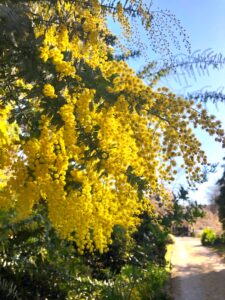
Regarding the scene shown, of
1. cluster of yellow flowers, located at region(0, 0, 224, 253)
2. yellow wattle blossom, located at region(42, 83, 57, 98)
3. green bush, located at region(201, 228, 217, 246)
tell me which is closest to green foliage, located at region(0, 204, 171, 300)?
cluster of yellow flowers, located at region(0, 0, 224, 253)

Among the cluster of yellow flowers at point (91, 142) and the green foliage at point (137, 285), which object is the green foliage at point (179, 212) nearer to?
the green foliage at point (137, 285)

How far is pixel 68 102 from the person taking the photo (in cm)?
296

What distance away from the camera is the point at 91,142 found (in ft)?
10.2

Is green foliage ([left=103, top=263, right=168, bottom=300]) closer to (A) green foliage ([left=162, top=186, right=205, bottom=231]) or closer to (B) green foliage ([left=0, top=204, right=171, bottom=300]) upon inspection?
(B) green foliage ([left=0, top=204, right=171, bottom=300])

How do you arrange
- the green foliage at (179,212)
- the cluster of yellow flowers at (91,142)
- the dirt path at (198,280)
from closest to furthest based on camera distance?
the cluster of yellow flowers at (91,142) → the green foliage at (179,212) → the dirt path at (198,280)

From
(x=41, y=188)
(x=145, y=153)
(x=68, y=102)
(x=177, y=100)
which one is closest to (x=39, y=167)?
(x=41, y=188)

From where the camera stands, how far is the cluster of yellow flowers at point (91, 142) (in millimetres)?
2785

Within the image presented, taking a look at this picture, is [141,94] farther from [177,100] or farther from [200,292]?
[200,292]

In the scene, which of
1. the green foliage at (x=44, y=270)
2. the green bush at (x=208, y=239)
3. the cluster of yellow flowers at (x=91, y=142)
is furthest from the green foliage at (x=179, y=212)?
the green bush at (x=208, y=239)

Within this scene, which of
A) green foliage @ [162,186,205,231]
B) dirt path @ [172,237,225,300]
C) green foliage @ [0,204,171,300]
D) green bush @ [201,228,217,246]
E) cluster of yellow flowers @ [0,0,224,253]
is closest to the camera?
cluster of yellow flowers @ [0,0,224,253]

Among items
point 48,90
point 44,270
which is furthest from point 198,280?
point 48,90

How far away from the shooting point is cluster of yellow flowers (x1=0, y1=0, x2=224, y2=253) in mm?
2785

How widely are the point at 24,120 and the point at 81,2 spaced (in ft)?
3.39

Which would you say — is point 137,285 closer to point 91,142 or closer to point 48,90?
point 91,142
